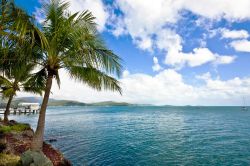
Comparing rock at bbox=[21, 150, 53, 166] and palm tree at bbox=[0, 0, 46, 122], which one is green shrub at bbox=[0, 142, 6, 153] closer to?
rock at bbox=[21, 150, 53, 166]

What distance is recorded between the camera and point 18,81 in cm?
2391

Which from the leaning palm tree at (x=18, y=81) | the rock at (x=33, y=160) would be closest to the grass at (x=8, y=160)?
the rock at (x=33, y=160)

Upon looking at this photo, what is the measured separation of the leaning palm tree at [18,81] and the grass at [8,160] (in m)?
4.49

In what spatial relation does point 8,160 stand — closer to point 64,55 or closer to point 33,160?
point 33,160

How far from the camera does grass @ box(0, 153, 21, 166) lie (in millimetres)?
11117

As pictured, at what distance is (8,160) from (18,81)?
1428cm

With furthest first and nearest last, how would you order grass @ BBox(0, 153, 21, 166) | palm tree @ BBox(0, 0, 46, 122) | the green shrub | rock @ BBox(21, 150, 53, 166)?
1. the green shrub
2. grass @ BBox(0, 153, 21, 166)
3. rock @ BBox(21, 150, 53, 166)
4. palm tree @ BBox(0, 0, 46, 122)

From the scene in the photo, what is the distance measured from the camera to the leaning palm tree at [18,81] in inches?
465

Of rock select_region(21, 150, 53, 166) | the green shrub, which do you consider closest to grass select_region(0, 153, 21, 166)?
rock select_region(21, 150, 53, 166)

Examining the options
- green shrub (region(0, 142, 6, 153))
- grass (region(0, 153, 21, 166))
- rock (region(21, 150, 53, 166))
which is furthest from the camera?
green shrub (region(0, 142, 6, 153))

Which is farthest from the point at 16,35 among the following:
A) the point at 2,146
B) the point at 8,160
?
the point at 2,146

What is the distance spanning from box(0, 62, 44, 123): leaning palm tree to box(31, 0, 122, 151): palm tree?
1293 mm

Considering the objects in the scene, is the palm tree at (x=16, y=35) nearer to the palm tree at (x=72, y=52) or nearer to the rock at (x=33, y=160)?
the palm tree at (x=72, y=52)

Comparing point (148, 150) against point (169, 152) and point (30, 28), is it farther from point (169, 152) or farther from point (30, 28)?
point (30, 28)
